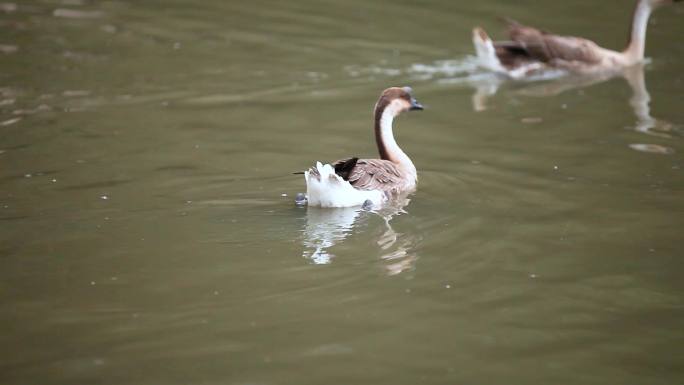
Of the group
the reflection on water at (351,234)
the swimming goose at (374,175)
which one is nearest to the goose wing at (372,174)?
the swimming goose at (374,175)

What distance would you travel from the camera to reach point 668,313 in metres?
7.58

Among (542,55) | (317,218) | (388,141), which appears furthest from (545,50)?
(317,218)

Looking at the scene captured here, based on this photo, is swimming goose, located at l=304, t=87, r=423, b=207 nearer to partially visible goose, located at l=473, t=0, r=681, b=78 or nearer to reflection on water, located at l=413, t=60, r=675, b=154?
reflection on water, located at l=413, t=60, r=675, b=154

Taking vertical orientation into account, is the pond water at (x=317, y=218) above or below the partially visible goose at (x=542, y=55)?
below

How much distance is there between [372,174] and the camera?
411 inches

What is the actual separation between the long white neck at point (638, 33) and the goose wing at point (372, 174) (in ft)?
25.9

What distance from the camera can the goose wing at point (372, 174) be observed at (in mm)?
10125

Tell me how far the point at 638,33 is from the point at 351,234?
974 centimetres

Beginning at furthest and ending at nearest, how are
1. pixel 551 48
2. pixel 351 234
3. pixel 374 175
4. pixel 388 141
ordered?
pixel 551 48 < pixel 388 141 < pixel 374 175 < pixel 351 234

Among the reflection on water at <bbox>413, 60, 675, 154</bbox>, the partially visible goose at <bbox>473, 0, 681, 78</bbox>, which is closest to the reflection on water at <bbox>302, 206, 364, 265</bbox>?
the reflection on water at <bbox>413, 60, 675, 154</bbox>

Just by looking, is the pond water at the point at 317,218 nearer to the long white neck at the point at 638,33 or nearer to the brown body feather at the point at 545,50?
the long white neck at the point at 638,33

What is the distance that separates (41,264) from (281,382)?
315cm

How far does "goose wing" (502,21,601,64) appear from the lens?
1634 cm

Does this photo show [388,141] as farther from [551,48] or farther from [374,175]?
[551,48]
